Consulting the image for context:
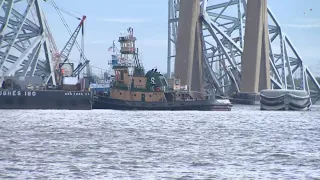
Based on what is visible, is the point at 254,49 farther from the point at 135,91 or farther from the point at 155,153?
the point at 155,153

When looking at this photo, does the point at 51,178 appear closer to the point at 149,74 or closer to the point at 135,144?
the point at 135,144

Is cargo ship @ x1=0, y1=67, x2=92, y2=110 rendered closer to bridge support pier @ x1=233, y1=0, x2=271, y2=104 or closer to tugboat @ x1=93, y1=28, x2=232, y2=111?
tugboat @ x1=93, y1=28, x2=232, y2=111

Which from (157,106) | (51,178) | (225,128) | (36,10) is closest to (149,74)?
(157,106)

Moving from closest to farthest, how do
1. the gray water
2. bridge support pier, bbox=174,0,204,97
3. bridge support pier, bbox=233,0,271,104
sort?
the gray water
bridge support pier, bbox=174,0,204,97
bridge support pier, bbox=233,0,271,104

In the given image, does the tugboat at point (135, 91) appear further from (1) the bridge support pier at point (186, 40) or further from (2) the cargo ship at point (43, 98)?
(1) the bridge support pier at point (186, 40)

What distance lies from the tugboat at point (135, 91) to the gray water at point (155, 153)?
45368 mm

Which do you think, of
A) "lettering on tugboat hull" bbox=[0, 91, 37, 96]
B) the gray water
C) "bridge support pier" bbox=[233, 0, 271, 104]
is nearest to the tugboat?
"lettering on tugboat hull" bbox=[0, 91, 37, 96]

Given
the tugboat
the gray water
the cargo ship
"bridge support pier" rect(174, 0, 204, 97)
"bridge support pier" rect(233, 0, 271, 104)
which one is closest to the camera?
the gray water

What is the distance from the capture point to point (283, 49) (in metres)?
189

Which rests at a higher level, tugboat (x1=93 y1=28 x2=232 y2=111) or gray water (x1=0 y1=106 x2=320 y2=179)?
tugboat (x1=93 y1=28 x2=232 y2=111)

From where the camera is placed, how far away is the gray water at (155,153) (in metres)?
41.3

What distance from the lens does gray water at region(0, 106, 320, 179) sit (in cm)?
4131

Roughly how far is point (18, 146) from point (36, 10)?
3064 inches

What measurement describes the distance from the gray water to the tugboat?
45368 millimetres
